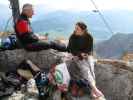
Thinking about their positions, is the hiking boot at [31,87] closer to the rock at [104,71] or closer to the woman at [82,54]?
the woman at [82,54]

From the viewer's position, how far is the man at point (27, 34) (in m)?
11.3

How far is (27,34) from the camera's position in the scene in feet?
37.2

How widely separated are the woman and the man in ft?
2.97

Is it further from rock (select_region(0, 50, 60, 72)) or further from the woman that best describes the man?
the woman

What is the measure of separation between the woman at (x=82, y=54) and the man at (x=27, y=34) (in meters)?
0.90

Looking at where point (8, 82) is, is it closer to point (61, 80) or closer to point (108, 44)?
point (61, 80)

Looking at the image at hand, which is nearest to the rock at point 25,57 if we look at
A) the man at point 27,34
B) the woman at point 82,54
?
the man at point 27,34

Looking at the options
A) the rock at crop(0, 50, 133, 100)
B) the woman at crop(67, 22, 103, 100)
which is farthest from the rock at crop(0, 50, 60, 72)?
the woman at crop(67, 22, 103, 100)

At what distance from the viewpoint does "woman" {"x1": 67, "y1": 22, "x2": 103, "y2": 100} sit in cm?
1045

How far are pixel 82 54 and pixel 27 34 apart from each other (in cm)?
156

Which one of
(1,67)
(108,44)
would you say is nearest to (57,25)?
(108,44)

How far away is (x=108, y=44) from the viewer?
293 feet

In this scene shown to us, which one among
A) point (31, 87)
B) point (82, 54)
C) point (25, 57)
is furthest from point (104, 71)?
point (31, 87)

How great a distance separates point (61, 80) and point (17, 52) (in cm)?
213
